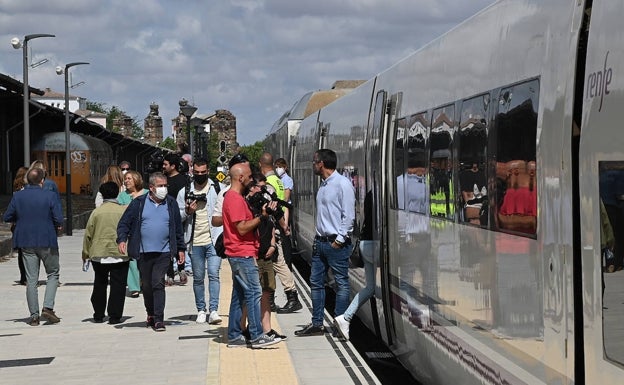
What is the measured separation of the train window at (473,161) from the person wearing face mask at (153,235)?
6294 mm

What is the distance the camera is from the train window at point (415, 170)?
9352 millimetres

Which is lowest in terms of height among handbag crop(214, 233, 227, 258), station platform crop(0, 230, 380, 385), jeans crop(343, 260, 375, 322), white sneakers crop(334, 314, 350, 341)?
station platform crop(0, 230, 380, 385)

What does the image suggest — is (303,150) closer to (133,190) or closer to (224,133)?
(133,190)

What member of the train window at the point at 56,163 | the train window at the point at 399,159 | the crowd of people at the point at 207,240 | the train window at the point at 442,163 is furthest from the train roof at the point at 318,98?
the train window at the point at 56,163

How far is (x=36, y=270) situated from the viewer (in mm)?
14727

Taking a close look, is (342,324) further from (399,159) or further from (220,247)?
(399,159)

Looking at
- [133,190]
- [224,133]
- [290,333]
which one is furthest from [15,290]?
[224,133]

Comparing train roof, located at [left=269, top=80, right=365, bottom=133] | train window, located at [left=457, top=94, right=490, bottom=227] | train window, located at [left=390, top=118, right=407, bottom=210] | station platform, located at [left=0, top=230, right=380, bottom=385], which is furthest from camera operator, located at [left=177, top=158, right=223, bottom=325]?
train roof, located at [left=269, top=80, right=365, bottom=133]

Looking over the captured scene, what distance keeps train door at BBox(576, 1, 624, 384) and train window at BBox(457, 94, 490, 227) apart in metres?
1.83

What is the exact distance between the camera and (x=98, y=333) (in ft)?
46.2

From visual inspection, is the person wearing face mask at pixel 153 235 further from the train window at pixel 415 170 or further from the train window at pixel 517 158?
the train window at pixel 517 158

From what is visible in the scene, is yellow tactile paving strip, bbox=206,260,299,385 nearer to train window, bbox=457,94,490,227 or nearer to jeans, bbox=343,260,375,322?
jeans, bbox=343,260,375,322

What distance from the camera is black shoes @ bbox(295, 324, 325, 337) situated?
13.0m

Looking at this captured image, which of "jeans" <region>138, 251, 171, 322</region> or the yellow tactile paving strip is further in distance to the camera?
"jeans" <region>138, 251, 171, 322</region>
